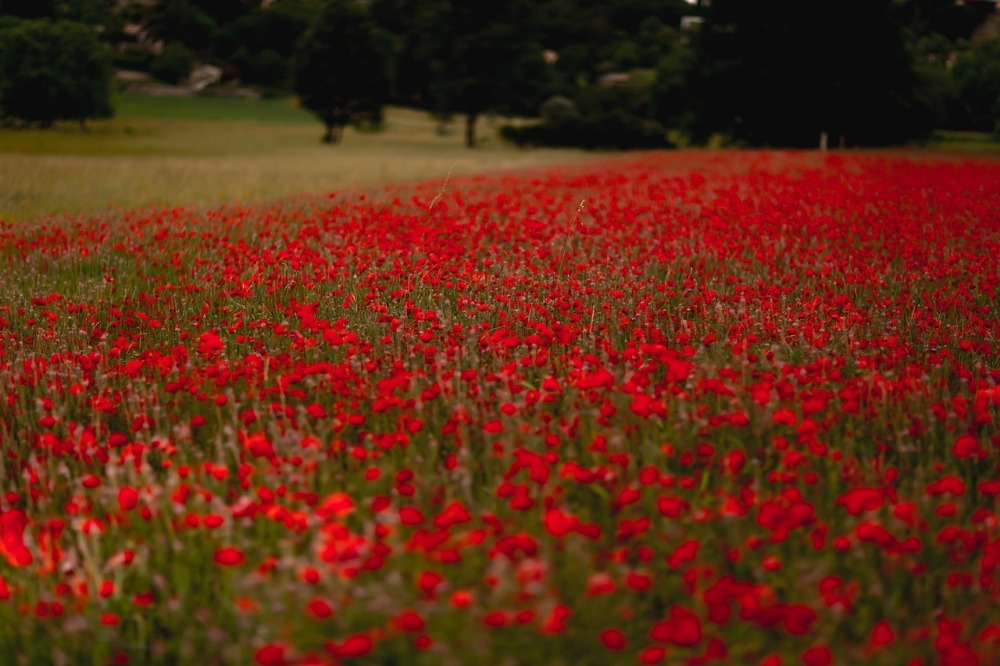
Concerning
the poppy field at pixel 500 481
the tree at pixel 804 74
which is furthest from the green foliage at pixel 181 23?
the poppy field at pixel 500 481

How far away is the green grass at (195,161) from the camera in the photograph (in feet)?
47.9

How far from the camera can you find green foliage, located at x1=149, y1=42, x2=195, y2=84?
2938 inches

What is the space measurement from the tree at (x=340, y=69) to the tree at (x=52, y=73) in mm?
10366

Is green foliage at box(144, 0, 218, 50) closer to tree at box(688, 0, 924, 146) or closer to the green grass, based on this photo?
the green grass

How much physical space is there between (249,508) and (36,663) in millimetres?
667

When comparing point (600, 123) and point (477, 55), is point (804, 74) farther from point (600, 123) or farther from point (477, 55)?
point (477, 55)

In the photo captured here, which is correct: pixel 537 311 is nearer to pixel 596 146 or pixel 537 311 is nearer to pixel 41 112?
pixel 41 112

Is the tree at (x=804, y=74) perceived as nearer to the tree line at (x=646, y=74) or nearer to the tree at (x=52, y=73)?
the tree line at (x=646, y=74)

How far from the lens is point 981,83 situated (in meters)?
25.4

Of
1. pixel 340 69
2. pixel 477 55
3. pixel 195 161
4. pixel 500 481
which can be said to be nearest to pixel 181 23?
pixel 340 69

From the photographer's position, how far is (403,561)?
2238 mm

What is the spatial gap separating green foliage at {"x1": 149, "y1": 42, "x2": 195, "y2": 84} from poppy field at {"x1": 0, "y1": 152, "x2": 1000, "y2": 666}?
7574 centimetres

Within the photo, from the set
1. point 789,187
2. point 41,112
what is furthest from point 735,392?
point 41,112

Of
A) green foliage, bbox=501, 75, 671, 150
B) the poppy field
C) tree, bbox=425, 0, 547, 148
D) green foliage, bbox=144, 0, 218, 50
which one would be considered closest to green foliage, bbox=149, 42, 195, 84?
green foliage, bbox=144, 0, 218, 50
